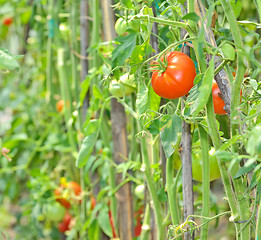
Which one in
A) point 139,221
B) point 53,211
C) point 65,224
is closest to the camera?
point 139,221

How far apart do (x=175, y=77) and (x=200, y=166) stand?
238 mm

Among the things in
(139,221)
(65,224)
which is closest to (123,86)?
(139,221)

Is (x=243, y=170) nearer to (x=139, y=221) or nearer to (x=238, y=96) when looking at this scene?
(x=238, y=96)

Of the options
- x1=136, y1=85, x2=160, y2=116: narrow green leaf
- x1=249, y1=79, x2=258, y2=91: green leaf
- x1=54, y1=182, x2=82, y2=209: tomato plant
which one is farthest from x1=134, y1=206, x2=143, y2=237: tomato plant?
x1=249, y1=79, x2=258, y2=91: green leaf

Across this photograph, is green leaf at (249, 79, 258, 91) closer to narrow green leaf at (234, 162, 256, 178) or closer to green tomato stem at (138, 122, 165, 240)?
narrow green leaf at (234, 162, 256, 178)

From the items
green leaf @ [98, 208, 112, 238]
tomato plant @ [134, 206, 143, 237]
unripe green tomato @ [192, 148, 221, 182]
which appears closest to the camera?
unripe green tomato @ [192, 148, 221, 182]

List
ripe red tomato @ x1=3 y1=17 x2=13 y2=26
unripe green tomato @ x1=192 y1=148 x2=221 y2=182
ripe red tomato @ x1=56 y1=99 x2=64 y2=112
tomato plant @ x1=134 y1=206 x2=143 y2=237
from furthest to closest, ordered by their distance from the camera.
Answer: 1. ripe red tomato @ x1=3 y1=17 x2=13 y2=26
2. ripe red tomato @ x1=56 y1=99 x2=64 y2=112
3. tomato plant @ x1=134 y1=206 x2=143 y2=237
4. unripe green tomato @ x1=192 y1=148 x2=221 y2=182

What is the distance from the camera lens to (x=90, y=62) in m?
1.14

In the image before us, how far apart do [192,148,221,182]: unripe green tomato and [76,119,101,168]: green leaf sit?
20 centimetres

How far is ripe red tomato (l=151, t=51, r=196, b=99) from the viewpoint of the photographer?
0.53m

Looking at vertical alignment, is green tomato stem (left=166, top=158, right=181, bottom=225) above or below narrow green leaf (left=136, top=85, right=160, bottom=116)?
below

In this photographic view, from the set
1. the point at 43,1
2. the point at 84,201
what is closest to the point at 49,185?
the point at 84,201

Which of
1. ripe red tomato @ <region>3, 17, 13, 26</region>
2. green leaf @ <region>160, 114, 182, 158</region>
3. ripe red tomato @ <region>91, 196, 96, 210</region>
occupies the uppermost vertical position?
ripe red tomato @ <region>3, 17, 13, 26</region>

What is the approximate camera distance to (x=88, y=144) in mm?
786
